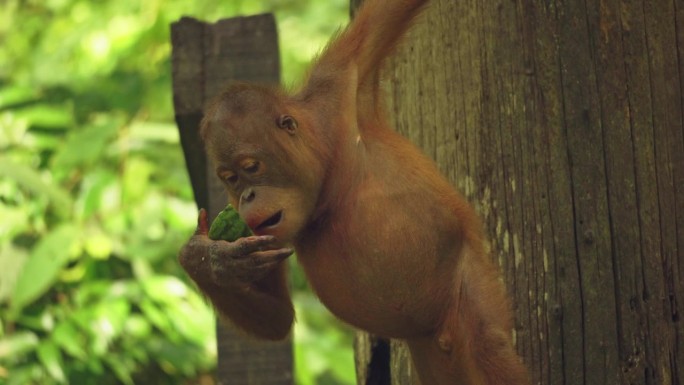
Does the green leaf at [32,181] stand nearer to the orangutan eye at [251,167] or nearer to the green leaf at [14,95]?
the green leaf at [14,95]

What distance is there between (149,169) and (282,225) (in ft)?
9.07

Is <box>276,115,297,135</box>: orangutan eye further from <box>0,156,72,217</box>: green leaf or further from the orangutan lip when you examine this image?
<box>0,156,72,217</box>: green leaf

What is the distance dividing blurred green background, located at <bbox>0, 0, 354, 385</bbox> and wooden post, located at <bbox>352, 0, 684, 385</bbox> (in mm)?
2017

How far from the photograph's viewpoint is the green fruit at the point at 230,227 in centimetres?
331

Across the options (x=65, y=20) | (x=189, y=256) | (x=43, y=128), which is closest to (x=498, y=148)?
(x=189, y=256)

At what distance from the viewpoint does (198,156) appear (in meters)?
4.60

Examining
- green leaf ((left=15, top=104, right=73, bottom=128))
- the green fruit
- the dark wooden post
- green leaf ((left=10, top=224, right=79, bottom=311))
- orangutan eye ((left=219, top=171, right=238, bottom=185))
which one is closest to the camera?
the green fruit

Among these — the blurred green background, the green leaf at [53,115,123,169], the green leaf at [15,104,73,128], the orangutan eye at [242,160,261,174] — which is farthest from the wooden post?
the green leaf at [15,104,73,128]

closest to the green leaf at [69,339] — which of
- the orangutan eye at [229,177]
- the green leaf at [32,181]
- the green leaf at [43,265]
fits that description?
the green leaf at [43,265]

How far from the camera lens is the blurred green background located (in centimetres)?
557

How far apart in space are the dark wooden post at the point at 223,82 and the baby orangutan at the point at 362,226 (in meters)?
0.97

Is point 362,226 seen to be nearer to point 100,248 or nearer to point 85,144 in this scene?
point 85,144

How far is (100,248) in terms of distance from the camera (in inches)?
227

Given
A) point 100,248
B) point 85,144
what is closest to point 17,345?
point 100,248
